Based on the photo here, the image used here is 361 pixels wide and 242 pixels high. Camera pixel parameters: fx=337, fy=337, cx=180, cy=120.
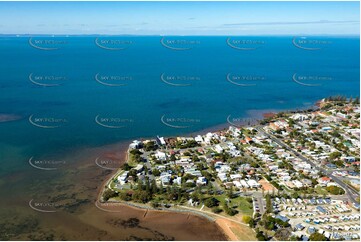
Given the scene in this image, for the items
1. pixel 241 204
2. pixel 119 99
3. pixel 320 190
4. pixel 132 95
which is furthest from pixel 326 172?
pixel 132 95

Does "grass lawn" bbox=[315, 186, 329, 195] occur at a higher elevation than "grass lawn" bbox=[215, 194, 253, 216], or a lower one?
higher

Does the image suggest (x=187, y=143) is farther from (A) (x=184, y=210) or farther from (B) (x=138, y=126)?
(A) (x=184, y=210)

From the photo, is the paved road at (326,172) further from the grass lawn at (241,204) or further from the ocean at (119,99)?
the ocean at (119,99)

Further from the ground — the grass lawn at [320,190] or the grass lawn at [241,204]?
the grass lawn at [320,190]

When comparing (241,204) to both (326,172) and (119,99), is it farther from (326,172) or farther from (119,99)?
A: (119,99)

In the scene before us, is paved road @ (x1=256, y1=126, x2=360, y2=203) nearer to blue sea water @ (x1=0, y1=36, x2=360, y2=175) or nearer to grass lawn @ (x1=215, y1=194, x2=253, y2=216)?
grass lawn @ (x1=215, y1=194, x2=253, y2=216)

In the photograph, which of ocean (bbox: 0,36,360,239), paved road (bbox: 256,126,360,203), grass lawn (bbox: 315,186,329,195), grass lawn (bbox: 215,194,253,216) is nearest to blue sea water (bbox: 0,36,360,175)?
ocean (bbox: 0,36,360,239)

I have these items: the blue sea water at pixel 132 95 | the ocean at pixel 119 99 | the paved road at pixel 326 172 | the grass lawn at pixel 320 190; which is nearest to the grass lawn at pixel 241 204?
the grass lawn at pixel 320 190

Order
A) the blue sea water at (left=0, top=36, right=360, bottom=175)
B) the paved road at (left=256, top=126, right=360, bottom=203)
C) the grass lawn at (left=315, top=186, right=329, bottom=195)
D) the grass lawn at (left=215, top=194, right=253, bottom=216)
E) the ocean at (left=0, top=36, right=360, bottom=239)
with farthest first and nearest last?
the blue sea water at (left=0, top=36, right=360, bottom=175)
the ocean at (left=0, top=36, right=360, bottom=239)
the grass lawn at (left=315, top=186, right=329, bottom=195)
the paved road at (left=256, top=126, right=360, bottom=203)
the grass lawn at (left=215, top=194, right=253, bottom=216)
